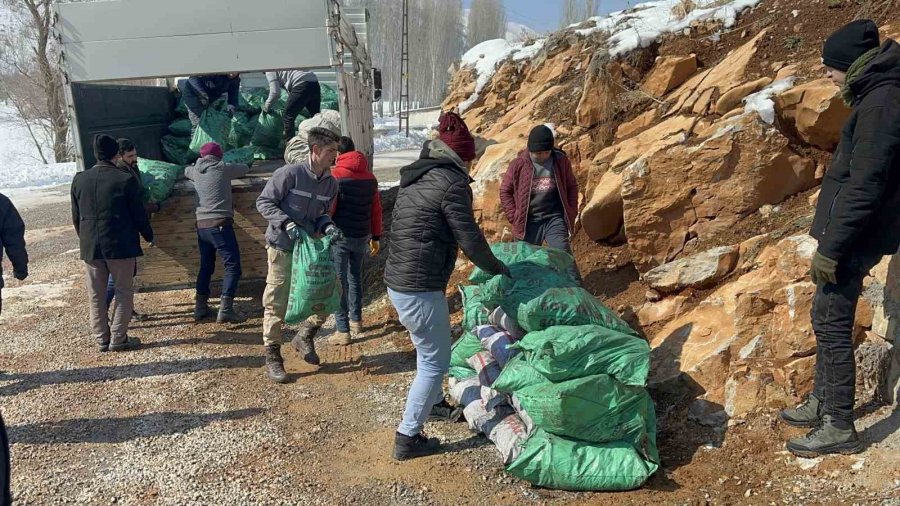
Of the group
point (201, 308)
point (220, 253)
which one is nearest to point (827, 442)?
point (220, 253)

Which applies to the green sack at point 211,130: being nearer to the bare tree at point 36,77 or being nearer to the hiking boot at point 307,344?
the hiking boot at point 307,344

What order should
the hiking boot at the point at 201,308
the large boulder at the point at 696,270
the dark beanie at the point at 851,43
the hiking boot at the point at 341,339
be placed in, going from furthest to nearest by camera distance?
the hiking boot at the point at 201,308 → the hiking boot at the point at 341,339 → the large boulder at the point at 696,270 → the dark beanie at the point at 851,43

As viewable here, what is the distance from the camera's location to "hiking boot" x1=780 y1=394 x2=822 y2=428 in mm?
2934

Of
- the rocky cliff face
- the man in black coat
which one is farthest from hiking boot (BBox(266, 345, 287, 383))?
the rocky cliff face

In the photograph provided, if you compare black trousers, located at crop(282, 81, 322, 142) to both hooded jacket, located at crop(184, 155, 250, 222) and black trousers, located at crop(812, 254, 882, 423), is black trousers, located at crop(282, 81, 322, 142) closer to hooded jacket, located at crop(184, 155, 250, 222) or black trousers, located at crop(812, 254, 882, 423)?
hooded jacket, located at crop(184, 155, 250, 222)

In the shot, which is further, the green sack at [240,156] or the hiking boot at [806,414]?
the green sack at [240,156]

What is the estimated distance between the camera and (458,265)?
6008mm

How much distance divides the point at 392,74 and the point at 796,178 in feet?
158

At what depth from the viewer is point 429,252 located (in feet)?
10.1

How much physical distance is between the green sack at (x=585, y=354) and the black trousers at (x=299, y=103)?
484 cm

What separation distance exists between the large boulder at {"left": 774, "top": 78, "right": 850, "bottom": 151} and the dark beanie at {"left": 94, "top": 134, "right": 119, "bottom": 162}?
16.2 feet

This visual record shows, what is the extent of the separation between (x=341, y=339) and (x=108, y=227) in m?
1.94

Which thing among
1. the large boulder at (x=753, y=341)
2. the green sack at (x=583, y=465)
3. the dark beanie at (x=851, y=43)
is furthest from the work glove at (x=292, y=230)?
the dark beanie at (x=851, y=43)

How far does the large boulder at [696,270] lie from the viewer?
400 centimetres
